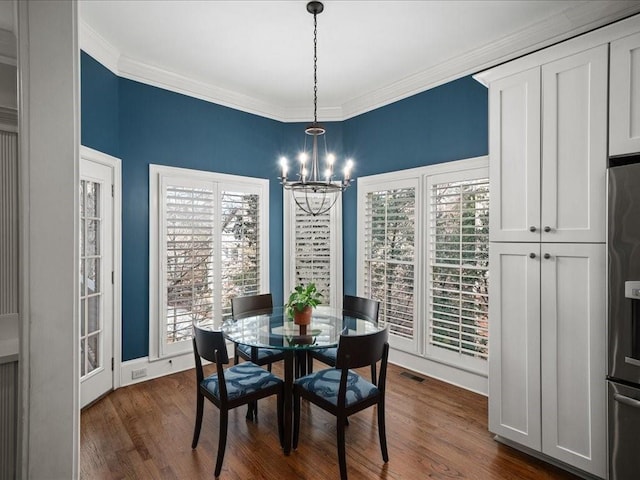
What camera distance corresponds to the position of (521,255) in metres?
2.31

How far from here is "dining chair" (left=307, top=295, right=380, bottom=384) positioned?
290 cm

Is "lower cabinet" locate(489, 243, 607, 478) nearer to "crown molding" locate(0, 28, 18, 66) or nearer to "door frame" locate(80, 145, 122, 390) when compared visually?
"crown molding" locate(0, 28, 18, 66)

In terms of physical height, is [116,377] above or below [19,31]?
below

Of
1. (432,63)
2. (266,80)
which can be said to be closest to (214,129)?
(266,80)

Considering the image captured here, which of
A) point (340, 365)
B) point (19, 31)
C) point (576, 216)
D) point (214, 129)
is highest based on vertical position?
point (214, 129)

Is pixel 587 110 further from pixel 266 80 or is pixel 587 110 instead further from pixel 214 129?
pixel 214 129

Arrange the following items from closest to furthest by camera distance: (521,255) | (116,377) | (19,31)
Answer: (19,31)
(521,255)
(116,377)

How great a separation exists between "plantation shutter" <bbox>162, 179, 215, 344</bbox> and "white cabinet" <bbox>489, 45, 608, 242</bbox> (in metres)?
2.78

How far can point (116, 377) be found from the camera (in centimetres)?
327

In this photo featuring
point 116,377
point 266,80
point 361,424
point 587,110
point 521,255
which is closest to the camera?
point 587,110

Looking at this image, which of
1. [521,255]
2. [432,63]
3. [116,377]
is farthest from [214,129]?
[521,255]

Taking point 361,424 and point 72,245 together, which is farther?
point 361,424

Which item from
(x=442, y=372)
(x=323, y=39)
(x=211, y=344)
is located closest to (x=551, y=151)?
(x=323, y=39)

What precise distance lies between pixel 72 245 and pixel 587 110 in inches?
100
